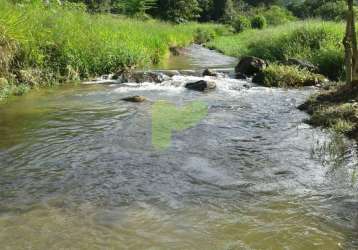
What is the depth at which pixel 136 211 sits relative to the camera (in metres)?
4.54

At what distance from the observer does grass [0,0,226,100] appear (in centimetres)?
1116

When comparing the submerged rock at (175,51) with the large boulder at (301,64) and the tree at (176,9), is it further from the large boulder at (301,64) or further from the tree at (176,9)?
the tree at (176,9)

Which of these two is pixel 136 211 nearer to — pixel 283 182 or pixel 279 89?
pixel 283 182

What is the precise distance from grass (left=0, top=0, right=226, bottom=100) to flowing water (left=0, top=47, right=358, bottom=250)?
8.22 ft

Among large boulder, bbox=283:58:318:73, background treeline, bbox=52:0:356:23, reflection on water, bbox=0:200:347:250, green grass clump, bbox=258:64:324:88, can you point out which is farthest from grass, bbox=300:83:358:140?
background treeline, bbox=52:0:356:23

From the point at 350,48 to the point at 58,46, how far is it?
25.1ft

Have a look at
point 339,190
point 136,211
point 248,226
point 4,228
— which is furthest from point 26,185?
point 339,190

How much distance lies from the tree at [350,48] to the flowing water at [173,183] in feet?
5.96

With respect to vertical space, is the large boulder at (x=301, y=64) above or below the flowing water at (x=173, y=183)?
above

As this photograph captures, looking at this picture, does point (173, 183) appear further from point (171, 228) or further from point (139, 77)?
point (139, 77)

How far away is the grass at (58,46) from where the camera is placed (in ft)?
36.6

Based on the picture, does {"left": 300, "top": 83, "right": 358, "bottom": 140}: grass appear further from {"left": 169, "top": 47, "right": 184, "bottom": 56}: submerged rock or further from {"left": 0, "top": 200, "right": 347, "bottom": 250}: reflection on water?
{"left": 169, "top": 47, "right": 184, "bottom": 56}: submerged rock

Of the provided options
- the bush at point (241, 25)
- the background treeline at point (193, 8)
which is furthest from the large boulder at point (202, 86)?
the bush at point (241, 25)

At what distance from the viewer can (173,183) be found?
5.27 m
